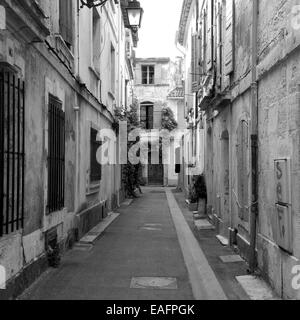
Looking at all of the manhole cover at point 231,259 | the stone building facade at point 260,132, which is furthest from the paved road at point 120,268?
the stone building facade at point 260,132

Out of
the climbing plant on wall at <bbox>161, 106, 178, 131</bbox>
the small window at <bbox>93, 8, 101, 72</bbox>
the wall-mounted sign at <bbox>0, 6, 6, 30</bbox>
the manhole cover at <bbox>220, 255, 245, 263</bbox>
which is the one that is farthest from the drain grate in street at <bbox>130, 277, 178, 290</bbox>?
the climbing plant on wall at <bbox>161, 106, 178, 131</bbox>

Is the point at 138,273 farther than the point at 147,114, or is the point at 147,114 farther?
the point at 147,114

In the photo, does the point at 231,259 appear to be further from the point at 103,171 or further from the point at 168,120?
the point at 168,120

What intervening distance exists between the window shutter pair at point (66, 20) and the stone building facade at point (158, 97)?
2552cm

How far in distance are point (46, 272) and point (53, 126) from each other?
2.22 meters

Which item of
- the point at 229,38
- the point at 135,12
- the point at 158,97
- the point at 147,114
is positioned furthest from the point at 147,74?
the point at 229,38

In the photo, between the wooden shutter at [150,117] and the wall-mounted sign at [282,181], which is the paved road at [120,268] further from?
the wooden shutter at [150,117]

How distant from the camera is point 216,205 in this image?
1254 centimetres

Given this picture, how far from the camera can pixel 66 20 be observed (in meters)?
9.30

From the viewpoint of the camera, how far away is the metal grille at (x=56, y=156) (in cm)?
782

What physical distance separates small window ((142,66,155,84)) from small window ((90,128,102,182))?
79.9ft

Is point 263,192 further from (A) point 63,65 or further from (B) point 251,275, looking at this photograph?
(A) point 63,65

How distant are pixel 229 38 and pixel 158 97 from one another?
26.9 meters

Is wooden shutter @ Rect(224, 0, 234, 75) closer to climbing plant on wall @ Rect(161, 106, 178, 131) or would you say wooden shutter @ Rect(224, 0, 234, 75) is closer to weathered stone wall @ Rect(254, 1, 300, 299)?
weathered stone wall @ Rect(254, 1, 300, 299)
